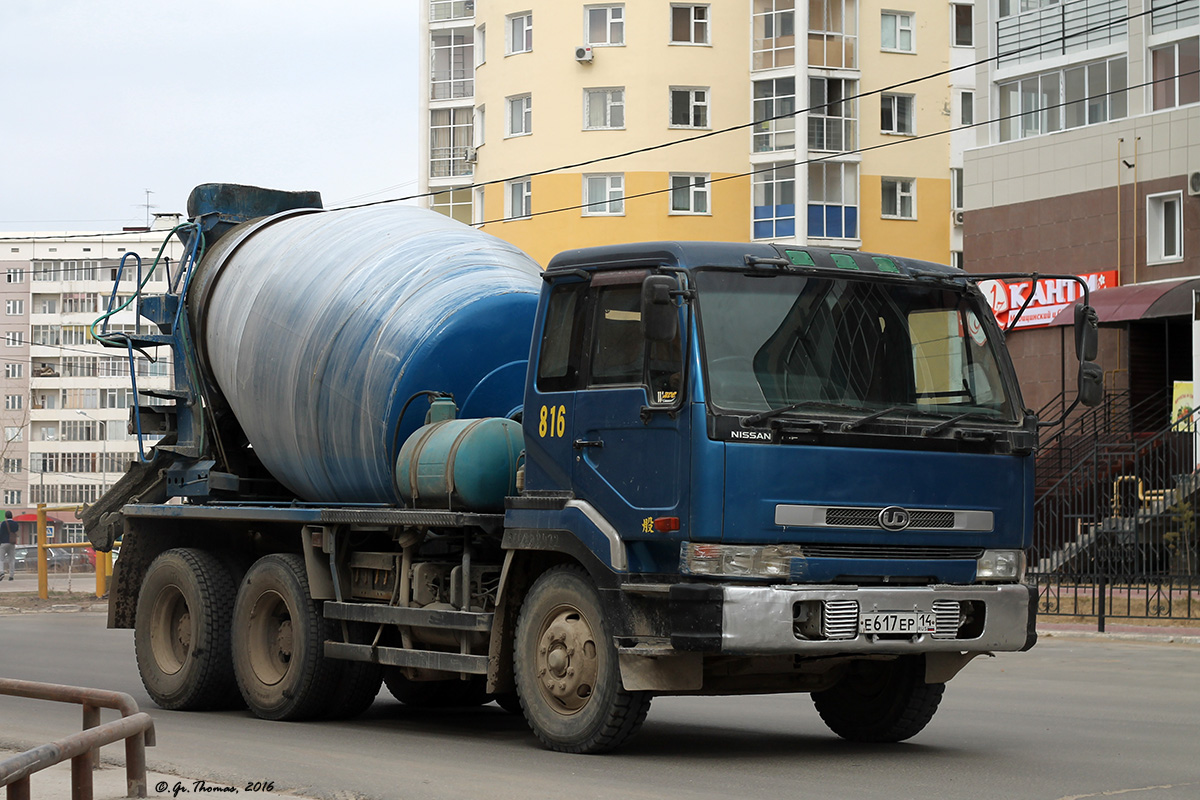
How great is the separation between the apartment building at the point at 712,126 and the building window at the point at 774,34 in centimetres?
4

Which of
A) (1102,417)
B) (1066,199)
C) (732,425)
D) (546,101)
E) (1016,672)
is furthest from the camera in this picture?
(546,101)

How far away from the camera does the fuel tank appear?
441 inches

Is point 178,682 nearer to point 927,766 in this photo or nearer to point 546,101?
point 927,766

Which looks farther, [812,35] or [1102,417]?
[812,35]

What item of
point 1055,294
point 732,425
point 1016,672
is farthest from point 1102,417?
point 732,425

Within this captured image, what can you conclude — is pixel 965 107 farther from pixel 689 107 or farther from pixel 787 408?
pixel 787 408

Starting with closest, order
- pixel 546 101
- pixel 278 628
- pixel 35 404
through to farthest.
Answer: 1. pixel 278 628
2. pixel 546 101
3. pixel 35 404

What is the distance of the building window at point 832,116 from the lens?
53844mm

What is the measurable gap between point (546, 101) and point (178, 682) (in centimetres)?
4189

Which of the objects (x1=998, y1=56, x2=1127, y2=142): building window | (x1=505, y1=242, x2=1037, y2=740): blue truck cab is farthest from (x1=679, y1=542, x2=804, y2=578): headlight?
(x1=998, y1=56, x2=1127, y2=142): building window

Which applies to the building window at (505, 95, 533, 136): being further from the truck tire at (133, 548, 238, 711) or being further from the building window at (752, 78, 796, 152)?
the truck tire at (133, 548, 238, 711)

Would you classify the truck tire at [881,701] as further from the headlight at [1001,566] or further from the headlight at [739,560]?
the headlight at [739,560]

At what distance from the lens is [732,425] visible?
8734mm

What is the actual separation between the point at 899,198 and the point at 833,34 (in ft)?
18.1
